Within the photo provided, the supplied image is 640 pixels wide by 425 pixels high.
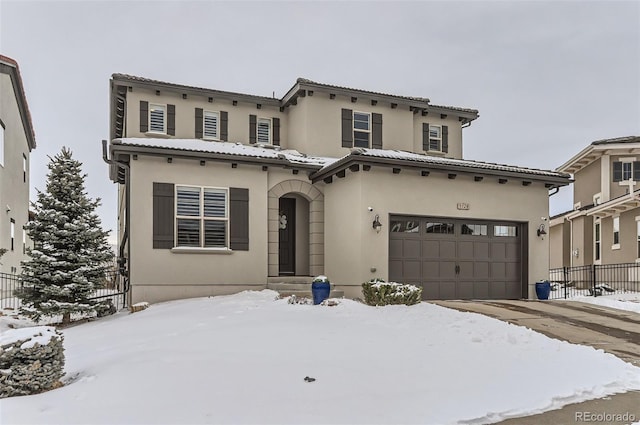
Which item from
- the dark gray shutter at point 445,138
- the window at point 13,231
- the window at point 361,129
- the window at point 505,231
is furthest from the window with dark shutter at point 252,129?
the window at point 13,231

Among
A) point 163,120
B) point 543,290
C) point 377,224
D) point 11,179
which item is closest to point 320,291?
point 377,224

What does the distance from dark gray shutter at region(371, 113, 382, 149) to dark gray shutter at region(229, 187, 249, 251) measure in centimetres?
582

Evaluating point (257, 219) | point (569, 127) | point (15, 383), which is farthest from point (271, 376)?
point (569, 127)

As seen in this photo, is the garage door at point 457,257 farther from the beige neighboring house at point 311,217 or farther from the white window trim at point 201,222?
the white window trim at point 201,222

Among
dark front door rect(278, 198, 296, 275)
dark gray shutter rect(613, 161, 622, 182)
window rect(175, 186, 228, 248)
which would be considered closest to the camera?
window rect(175, 186, 228, 248)

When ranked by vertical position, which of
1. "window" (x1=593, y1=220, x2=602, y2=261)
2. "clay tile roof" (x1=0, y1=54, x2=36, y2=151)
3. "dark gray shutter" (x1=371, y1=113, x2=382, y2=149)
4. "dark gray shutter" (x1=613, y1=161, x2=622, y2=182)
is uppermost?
"clay tile roof" (x1=0, y1=54, x2=36, y2=151)

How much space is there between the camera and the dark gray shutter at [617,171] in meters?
23.4

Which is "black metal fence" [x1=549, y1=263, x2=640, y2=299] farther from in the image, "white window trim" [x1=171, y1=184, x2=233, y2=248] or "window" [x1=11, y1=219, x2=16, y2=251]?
"window" [x1=11, y1=219, x2=16, y2=251]

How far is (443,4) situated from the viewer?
16.8m

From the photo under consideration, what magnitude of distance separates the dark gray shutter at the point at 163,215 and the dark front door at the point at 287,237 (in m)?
3.64

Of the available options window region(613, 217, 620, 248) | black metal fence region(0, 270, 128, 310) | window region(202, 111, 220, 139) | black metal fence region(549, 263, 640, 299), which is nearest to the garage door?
black metal fence region(549, 263, 640, 299)

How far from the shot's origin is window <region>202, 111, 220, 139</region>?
17.0 meters

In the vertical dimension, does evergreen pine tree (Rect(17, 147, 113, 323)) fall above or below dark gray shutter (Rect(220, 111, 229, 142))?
below

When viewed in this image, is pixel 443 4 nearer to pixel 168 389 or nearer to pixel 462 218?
pixel 462 218
